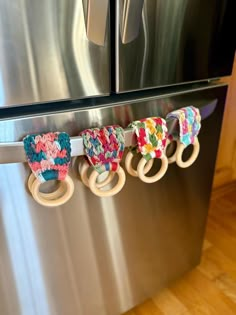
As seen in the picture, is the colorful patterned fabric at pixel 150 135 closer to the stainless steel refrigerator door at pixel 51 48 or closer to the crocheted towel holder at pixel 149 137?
the crocheted towel holder at pixel 149 137

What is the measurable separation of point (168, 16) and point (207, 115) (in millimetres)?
287

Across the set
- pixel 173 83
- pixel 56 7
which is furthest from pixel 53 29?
pixel 173 83

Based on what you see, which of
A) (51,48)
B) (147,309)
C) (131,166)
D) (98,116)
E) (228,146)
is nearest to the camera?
(51,48)

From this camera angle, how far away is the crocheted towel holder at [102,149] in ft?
2.06

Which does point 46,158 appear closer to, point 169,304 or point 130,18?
point 130,18

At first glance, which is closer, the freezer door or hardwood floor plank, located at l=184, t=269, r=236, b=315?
the freezer door

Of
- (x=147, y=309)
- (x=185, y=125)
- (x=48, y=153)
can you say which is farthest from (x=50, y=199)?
(x=147, y=309)

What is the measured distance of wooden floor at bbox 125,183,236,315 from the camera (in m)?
1.07

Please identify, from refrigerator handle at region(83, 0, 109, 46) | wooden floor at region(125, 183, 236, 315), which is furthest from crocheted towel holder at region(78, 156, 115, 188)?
wooden floor at region(125, 183, 236, 315)

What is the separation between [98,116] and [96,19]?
0.63 ft

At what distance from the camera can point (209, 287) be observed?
3.79 ft

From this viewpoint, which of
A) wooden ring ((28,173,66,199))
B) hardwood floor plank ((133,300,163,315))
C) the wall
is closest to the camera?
wooden ring ((28,173,66,199))

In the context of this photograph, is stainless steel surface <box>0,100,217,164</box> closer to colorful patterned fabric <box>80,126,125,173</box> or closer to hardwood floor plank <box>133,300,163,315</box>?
colorful patterned fabric <box>80,126,125,173</box>

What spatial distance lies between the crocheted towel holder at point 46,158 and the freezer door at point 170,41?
0.61 ft
